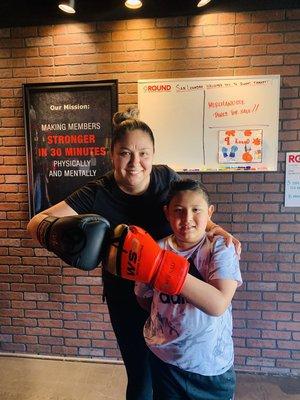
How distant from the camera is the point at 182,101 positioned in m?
2.22

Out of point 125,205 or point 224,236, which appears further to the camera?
point 125,205

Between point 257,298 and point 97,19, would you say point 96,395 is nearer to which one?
point 257,298

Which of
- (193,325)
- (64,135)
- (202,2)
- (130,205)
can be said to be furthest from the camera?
(64,135)

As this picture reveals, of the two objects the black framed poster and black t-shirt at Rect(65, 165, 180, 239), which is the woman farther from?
the black framed poster

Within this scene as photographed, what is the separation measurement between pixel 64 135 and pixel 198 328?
68.7 inches

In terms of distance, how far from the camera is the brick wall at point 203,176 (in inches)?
84.5

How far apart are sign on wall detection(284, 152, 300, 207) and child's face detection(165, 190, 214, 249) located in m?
1.32

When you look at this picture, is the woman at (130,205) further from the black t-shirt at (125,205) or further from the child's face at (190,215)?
the child's face at (190,215)

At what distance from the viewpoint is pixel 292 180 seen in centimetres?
219

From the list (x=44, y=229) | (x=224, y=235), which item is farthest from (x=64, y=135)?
(x=224, y=235)

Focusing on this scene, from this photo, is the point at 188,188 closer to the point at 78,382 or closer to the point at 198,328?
the point at 198,328

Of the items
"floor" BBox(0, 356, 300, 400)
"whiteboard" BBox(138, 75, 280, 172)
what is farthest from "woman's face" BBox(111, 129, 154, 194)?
"floor" BBox(0, 356, 300, 400)

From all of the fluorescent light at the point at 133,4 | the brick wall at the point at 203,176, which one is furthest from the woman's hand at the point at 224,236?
the fluorescent light at the point at 133,4

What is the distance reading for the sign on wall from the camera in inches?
85.9
